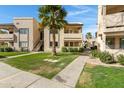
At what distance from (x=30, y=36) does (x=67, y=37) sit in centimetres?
733

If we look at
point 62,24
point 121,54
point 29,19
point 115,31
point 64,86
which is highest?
point 29,19

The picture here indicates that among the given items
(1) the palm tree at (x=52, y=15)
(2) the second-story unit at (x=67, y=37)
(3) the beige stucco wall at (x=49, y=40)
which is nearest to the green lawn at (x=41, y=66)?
(1) the palm tree at (x=52, y=15)

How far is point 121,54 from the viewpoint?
45.4 feet

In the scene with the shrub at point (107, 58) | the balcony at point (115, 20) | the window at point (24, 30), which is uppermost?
the window at point (24, 30)

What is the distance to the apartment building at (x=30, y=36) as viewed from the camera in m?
32.6

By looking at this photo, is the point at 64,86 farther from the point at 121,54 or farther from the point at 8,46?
the point at 8,46

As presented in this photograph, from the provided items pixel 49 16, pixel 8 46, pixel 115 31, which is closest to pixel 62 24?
pixel 49 16

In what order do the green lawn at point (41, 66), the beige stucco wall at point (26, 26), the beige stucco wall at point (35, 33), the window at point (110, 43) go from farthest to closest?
the beige stucco wall at point (35, 33) < the beige stucco wall at point (26, 26) < the window at point (110, 43) < the green lawn at point (41, 66)

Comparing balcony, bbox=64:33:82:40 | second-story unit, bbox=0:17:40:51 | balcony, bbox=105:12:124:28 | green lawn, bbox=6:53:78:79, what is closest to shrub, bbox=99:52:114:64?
balcony, bbox=105:12:124:28

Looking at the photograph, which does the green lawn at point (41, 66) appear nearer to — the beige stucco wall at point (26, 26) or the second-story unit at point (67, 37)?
the second-story unit at point (67, 37)

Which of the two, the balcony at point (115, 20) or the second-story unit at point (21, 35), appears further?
the second-story unit at point (21, 35)

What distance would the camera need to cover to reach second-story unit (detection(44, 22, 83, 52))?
32.5 m
